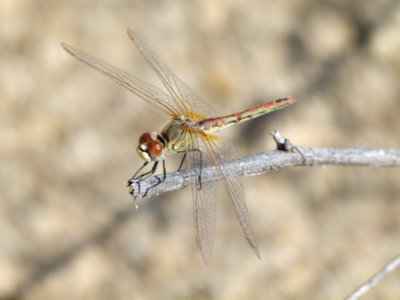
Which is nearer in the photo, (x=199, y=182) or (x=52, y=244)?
(x=199, y=182)

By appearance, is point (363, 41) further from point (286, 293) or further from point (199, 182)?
point (199, 182)

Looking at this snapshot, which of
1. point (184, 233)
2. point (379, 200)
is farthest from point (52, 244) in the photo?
point (379, 200)

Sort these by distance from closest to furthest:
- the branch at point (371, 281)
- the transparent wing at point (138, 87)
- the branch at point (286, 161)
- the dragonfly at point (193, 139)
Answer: the branch at point (371, 281) → the branch at point (286, 161) → the dragonfly at point (193, 139) → the transparent wing at point (138, 87)

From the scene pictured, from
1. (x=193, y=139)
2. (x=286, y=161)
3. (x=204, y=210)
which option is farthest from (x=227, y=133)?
(x=286, y=161)

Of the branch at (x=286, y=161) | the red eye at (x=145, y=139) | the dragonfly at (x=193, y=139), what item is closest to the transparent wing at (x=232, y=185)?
the dragonfly at (x=193, y=139)

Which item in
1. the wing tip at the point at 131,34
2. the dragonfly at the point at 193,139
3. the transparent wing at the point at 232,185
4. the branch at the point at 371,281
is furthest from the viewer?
the wing tip at the point at 131,34

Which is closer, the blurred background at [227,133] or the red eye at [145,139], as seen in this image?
the red eye at [145,139]

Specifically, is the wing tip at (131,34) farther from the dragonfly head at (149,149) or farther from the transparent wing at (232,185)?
the transparent wing at (232,185)
